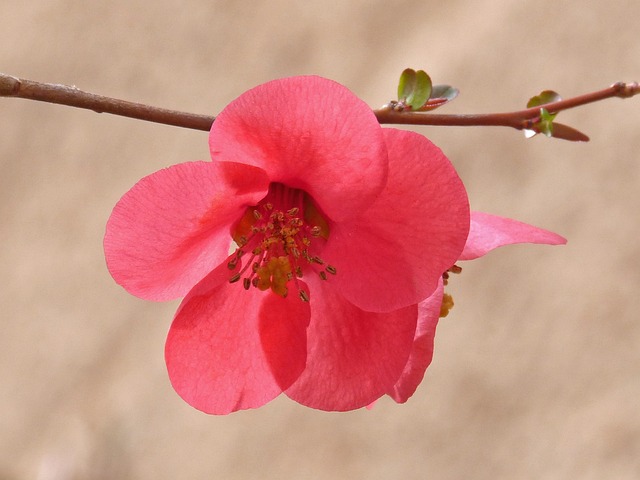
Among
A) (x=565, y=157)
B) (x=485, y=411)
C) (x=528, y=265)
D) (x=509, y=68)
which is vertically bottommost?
(x=485, y=411)

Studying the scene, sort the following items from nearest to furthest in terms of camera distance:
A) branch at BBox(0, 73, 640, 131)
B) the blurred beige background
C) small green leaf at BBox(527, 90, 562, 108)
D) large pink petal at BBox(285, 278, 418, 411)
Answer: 1. branch at BBox(0, 73, 640, 131)
2. large pink petal at BBox(285, 278, 418, 411)
3. small green leaf at BBox(527, 90, 562, 108)
4. the blurred beige background

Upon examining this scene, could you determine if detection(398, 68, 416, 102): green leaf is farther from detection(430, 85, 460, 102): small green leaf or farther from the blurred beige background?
the blurred beige background

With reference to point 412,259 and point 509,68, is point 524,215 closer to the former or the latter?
point 509,68

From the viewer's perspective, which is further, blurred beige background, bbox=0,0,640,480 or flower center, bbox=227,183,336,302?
blurred beige background, bbox=0,0,640,480

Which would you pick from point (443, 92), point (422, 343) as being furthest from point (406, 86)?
point (422, 343)

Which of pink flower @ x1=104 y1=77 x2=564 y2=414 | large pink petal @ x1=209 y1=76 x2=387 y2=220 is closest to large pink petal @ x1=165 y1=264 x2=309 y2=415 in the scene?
pink flower @ x1=104 y1=77 x2=564 y2=414

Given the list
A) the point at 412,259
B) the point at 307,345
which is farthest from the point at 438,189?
the point at 307,345

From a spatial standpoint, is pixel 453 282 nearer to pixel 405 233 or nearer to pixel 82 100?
pixel 405 233

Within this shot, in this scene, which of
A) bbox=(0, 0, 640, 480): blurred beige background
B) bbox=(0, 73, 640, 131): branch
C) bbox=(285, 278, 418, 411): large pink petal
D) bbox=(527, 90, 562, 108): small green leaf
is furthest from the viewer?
bbox=(0, 0, 640, 480): blurred beige background

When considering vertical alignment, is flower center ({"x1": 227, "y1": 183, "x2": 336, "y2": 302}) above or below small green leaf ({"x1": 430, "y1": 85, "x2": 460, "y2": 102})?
below

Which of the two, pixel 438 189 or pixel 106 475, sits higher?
pixel 438 189
